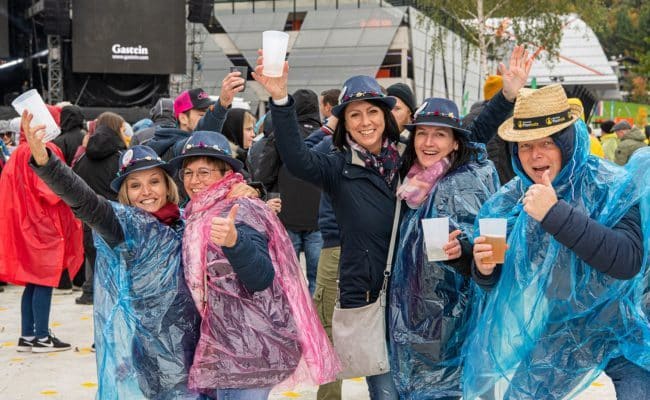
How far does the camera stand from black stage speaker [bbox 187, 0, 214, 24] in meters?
22.7

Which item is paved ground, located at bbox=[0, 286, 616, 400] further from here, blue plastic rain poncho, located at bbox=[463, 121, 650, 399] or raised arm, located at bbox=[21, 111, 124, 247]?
blue plastic rain poncho, located at bbox=[463, 121, 650, 399]

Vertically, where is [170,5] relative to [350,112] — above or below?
above

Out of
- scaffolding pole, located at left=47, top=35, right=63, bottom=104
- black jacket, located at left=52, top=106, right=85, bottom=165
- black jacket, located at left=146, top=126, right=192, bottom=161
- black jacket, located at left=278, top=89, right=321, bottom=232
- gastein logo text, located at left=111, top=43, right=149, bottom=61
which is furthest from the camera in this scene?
scaffolding pole, located at left=47, top=35, right=63, bottom=104

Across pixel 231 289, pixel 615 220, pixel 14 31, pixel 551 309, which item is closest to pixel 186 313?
pixel 231 289

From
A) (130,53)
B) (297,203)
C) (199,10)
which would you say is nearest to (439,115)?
(297,203)

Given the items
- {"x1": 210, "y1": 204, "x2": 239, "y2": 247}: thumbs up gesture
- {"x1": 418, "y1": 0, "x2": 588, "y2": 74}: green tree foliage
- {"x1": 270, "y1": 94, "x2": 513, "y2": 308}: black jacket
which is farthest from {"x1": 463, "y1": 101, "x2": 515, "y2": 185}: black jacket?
{"x1": 418, "y1": 0, "x2": 588, "y2": 74}: green tree foliage

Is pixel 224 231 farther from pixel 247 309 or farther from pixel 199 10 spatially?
pixel 199 10

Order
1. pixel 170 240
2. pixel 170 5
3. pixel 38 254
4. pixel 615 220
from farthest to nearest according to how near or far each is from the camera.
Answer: pixel 170 5, pixel 38 254, pixel 170 240, pixel 615 220

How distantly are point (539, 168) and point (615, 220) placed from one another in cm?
29

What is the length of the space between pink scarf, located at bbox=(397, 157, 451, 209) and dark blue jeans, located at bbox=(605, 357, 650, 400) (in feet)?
3.06

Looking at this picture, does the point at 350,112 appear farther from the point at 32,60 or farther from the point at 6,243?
the point at 32,60

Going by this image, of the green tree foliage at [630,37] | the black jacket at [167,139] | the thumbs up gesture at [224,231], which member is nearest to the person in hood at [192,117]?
the black jacket at [167,139]

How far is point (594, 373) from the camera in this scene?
280cm

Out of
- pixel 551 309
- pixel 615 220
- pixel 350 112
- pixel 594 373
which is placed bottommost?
pixel 594 373
